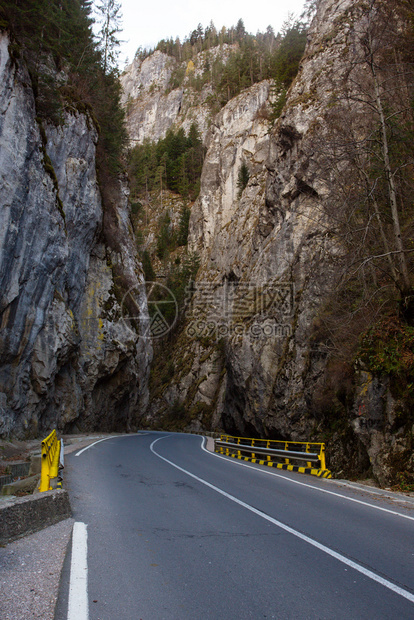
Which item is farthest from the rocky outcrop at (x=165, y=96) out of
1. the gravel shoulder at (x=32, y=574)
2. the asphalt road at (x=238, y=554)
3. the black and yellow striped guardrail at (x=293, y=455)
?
the gravel shoulder at (x=32, y=574)

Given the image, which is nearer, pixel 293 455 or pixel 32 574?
pixel 32 574

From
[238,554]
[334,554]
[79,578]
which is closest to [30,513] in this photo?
[79,578]

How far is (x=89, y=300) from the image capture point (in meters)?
27.0

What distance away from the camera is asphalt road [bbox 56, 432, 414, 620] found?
3064 millimetres

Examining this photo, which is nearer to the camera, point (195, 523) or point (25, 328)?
point (195, 523)

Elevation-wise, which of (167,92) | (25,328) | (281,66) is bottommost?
(25,328)

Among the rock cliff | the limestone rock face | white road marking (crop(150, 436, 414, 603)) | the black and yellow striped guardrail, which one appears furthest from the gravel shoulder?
the limestone rock face

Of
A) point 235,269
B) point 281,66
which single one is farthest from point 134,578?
point 281,66

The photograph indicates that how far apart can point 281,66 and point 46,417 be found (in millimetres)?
44142

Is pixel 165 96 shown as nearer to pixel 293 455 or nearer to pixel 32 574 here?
pixel 293 455

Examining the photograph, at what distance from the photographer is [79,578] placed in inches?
133

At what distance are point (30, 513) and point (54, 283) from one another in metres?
15.8

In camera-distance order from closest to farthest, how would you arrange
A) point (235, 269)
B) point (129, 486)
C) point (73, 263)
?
point (129, 486) < point (73, 263) < point (235, 269)

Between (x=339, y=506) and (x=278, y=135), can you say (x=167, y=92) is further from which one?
(x=339, y=506)
